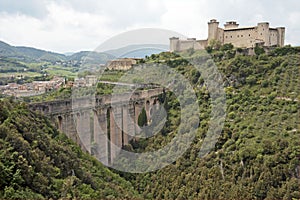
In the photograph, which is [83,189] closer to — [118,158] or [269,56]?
[118,158]

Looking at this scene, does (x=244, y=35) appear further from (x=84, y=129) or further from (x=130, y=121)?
(x=84, y=129)

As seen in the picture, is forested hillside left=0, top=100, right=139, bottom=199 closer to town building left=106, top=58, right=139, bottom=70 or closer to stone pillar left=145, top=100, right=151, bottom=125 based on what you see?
stone pillar left=145, top=100, right=151, bottom=125

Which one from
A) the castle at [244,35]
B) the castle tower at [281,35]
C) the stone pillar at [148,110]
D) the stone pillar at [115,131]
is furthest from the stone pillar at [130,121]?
the castle tower at [281,35]

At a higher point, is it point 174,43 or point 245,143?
point 174,43

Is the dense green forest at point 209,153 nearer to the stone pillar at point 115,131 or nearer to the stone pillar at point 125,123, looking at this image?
the stone pillar at point 125,123

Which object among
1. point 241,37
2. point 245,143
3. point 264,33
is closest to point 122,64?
point 241,37
